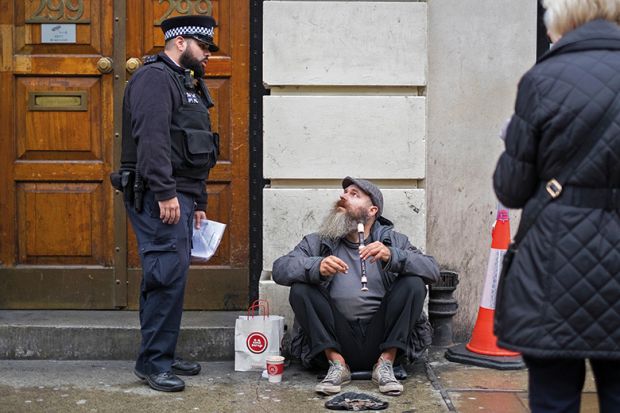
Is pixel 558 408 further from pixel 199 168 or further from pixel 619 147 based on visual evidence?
pixel 199 168

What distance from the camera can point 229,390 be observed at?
5184 millimetres

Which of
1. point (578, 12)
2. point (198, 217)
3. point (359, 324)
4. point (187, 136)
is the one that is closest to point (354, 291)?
point (359, 324)

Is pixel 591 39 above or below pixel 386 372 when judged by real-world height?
above

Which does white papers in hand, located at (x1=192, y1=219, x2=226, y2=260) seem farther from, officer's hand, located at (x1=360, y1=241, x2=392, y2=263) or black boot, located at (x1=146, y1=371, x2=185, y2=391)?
officer's hand, located at (x1=360, y1=241, x2=392, y2=263)

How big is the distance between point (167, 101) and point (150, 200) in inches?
20.6

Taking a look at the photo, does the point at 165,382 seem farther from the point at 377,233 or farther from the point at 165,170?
the point at 377,233

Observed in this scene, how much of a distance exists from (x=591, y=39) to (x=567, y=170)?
44 centimetres

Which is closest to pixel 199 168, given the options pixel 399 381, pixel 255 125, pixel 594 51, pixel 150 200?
pixel 150 200

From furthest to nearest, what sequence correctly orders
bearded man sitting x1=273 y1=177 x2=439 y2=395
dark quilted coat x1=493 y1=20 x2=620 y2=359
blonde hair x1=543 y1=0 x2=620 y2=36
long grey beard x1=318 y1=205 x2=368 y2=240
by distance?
long grey beard x1=318 y1=205 x2=368 y2=240
bearded man sitting x1=273 y1=177 x2=439 y2=395
blonde hair x1=543 y1=0 x2=620 y2=36
dark quilted coat x1=493 y1=20 x2=620 y2=359

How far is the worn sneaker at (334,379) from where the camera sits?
16.5 feet

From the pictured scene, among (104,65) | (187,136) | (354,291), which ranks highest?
(104,65)

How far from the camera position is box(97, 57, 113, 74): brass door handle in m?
6.16

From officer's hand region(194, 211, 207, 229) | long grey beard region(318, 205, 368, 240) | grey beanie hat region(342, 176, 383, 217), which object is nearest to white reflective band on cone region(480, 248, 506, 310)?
grey beanie hat region(342, 176, 383, 217)

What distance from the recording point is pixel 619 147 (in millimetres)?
3051
